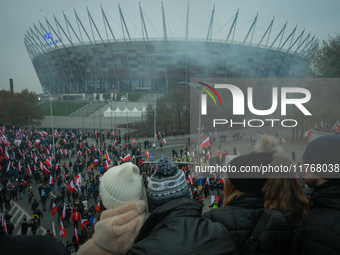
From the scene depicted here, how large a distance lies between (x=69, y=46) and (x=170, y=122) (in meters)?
57.3

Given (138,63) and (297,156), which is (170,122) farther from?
(138,63)

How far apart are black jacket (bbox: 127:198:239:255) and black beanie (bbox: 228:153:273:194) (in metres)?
0.59

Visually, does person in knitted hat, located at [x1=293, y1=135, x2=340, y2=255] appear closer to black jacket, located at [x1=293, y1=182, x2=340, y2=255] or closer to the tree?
black jacket, located at [x1=293, y1=182, x2=340, y2=255]

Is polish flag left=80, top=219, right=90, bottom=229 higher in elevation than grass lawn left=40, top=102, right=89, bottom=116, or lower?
lower

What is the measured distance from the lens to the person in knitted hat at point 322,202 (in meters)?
1.62

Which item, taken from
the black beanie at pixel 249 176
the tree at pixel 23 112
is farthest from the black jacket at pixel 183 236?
the tree at pixel 23 112

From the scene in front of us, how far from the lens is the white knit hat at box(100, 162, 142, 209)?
1833mm

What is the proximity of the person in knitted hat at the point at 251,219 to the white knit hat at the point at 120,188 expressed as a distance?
56cm

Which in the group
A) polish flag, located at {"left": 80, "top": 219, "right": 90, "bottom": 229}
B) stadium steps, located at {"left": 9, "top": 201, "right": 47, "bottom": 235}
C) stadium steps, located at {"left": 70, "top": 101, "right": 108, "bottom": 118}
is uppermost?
stadium steps, located at {"left": 70, "top": 101, "right": 108, "bottom": 118}

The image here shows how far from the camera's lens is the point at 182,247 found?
1.18 metres

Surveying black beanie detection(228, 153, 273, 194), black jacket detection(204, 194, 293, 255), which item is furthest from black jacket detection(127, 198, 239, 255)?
black beanie detection(228, 153, 273, 194)

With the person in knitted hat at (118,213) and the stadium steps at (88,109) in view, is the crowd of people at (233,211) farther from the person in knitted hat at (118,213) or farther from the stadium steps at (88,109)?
the stadium steps at (88,109)

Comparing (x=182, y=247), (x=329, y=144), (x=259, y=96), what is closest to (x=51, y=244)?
(x=182, y=247)

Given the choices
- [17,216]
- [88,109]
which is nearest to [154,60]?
[88,109]
